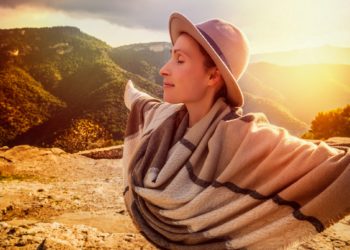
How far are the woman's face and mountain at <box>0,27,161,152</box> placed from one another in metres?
21.5

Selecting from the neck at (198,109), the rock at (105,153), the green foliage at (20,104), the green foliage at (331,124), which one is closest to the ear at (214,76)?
the neck at (198,109)

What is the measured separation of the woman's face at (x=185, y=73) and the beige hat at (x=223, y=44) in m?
0.07

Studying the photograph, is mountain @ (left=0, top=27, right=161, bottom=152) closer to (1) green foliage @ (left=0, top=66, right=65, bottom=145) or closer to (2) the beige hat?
(1) green foliage @ (left=0, top=66, right=65, bottom=145)

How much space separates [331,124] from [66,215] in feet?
47.3

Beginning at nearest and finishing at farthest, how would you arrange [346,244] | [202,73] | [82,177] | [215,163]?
[215,163]
[202,73]
[346,244]
[82,177]

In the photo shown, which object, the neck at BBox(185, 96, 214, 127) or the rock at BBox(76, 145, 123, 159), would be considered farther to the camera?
the rock at BBox(76, 145, 123, 159)

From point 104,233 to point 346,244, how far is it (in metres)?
1.94

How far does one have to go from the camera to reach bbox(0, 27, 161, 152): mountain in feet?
97.2

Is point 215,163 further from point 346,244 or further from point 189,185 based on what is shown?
point 346,244

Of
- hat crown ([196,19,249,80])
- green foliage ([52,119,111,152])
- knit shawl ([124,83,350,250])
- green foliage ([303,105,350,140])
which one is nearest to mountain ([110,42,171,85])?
green foliage ([52,119,111,152])

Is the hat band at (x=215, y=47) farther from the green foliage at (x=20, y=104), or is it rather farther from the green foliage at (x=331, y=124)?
the green foliage at (x=20, y=104)

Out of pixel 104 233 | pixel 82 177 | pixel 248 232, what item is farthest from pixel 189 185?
pixel 82 177

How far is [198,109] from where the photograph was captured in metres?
1.95

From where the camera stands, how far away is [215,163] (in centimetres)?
163
